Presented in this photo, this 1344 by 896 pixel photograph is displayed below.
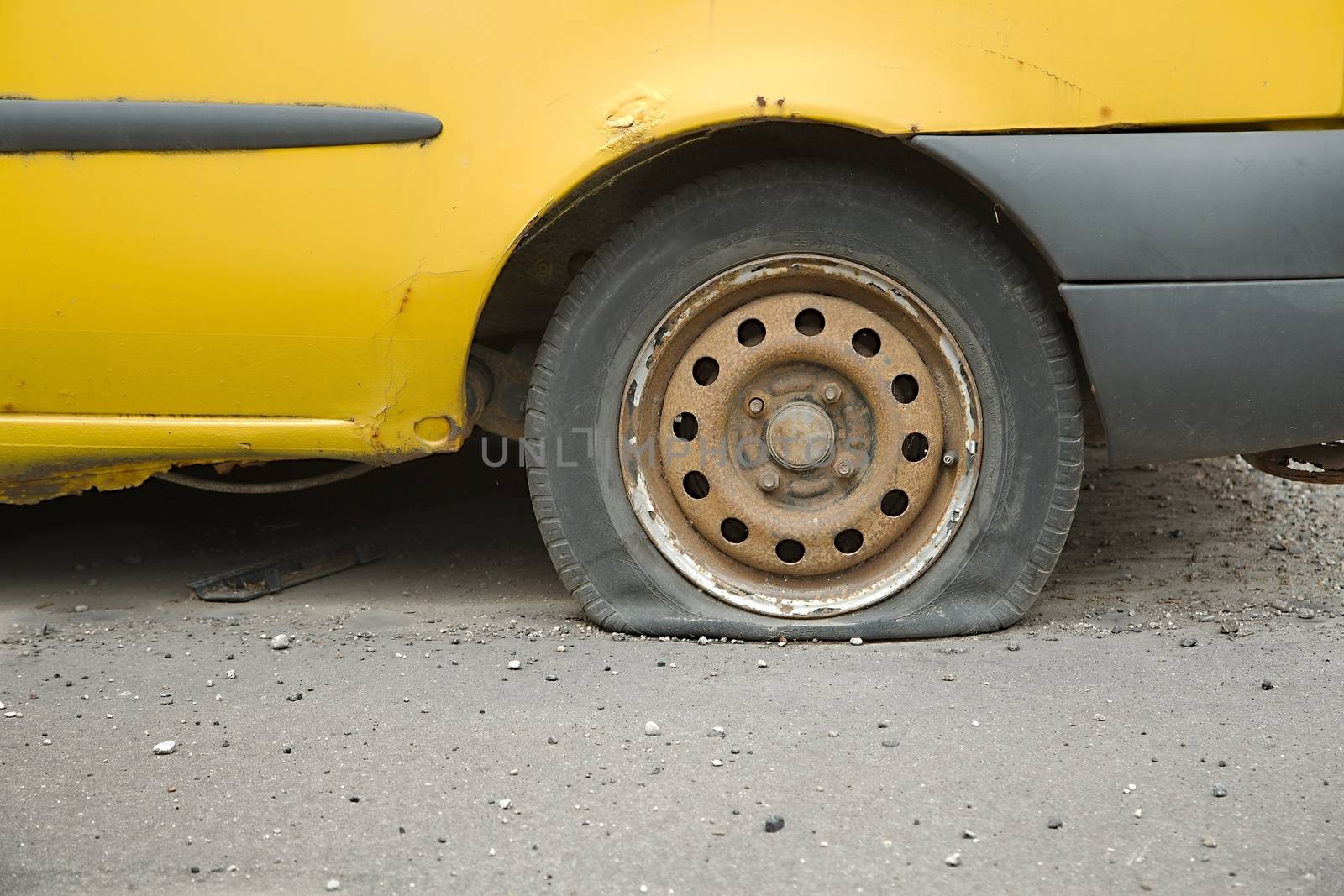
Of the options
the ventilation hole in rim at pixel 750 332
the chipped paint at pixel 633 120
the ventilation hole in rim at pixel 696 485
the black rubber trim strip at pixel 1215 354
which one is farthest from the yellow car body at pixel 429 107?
the ventilation hole in rim at pixel 696 485

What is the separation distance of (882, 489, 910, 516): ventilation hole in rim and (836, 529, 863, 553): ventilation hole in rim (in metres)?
0.08

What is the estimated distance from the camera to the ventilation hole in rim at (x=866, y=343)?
276cm

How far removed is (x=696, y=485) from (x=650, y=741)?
2.42 ft

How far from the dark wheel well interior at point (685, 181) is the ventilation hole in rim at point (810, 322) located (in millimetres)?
327

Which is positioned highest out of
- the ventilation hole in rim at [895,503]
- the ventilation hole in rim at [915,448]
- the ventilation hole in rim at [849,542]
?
the ventilation hole in rim at [915,448]

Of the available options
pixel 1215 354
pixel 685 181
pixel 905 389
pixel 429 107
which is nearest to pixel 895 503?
pixel 905 389

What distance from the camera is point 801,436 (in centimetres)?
274

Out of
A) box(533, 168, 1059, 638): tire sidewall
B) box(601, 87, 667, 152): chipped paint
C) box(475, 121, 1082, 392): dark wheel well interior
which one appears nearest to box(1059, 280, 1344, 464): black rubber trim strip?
box(533, 168, 1059, 638): tire sidewall

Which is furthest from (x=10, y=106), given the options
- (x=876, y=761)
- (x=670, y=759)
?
(x=876, y=761)

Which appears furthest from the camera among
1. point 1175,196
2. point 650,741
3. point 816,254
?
point 816,254

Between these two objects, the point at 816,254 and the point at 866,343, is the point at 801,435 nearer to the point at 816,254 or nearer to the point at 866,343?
the point at 866,343

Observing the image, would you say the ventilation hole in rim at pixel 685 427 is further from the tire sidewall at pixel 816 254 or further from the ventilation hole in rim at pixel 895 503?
the ventilation hole in rim at pixel 895 503

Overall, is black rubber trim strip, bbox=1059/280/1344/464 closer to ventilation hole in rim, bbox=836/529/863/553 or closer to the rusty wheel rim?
the rusty wheel rim

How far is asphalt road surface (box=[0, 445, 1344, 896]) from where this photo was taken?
1870 millimetres
